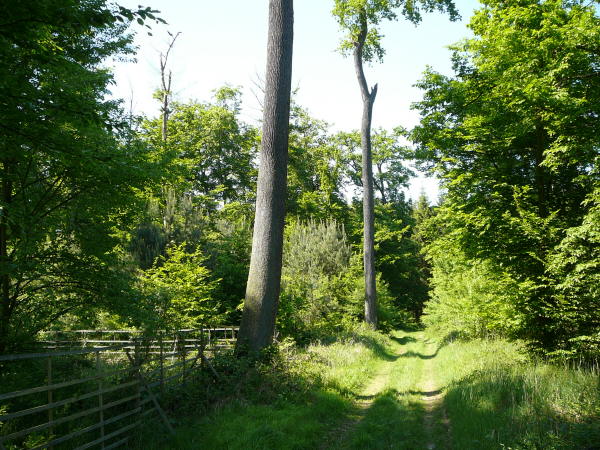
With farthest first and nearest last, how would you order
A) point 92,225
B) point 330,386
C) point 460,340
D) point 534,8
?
point 460,340 < point 534,8 < point 330,386 < point 92,225

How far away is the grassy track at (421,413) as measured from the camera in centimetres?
537

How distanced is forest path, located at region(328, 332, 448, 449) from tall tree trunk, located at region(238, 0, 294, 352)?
2640mm

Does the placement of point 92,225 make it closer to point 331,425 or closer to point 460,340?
point 331,425

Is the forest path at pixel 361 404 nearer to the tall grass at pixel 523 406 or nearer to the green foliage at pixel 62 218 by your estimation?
the tall grass at pixel 523 406

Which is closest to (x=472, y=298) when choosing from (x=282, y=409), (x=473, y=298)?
(x=473, y=298)

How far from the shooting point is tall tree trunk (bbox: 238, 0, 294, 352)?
8938 millimetres

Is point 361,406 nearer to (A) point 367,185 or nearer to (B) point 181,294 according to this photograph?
(B) point 181,294

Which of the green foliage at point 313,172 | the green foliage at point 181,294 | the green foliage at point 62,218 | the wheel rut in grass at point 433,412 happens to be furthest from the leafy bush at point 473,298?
the green foliage at point 313,172

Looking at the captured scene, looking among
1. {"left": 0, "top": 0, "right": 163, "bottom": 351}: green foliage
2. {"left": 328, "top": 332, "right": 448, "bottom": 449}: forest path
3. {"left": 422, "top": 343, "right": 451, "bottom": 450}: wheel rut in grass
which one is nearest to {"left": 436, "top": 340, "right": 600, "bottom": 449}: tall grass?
{"left": 422, "top": 343, "right": 451, "bottom": 450}: wheel rut in grass

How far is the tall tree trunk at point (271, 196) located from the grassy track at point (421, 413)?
1.26 metres

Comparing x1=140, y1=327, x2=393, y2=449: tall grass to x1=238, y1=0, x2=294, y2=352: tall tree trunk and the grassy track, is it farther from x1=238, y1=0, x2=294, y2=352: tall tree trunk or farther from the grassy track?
x1=238, y1=0, x2=294, y2=352: tall tree trunk

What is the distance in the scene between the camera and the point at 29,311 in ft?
21.9

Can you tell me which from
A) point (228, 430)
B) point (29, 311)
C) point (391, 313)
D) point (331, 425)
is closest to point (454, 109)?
point (331, 425)

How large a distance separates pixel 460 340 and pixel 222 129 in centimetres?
2402
